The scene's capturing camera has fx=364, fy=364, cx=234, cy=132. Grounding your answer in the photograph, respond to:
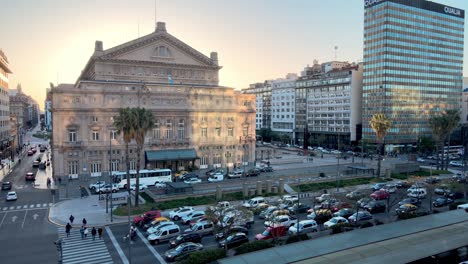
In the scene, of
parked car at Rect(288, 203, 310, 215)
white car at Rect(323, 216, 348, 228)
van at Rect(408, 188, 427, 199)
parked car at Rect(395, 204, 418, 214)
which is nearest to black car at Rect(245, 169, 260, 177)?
parked car at Rect(288, 203, 310, 215)

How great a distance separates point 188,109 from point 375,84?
7156cm

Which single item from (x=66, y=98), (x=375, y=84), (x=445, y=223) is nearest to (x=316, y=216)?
(x=445, y=223)

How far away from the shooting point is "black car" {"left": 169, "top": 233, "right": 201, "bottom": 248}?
118ft

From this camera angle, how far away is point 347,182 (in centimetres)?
7006

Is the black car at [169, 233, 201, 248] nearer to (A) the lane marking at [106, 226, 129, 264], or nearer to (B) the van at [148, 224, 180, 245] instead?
(B) the van at [148, 224, 180, 245]

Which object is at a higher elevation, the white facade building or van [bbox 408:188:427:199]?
the white facade building

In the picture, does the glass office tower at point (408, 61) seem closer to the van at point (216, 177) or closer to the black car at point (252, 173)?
the black car at point (252, 173)

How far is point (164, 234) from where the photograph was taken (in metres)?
37.9


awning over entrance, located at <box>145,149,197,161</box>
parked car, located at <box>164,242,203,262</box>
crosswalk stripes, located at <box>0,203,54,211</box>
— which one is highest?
awning over entrance, located at <box>145,149,197,161</box>

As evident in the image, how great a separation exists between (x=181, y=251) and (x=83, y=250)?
10373 millimetres

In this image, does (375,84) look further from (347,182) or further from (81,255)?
(81,255)

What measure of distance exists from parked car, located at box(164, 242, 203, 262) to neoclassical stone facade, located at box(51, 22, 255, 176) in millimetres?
42549

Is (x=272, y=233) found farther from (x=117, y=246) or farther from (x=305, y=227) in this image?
(x=117, y=246)

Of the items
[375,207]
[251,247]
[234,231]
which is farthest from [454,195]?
[251,247]
